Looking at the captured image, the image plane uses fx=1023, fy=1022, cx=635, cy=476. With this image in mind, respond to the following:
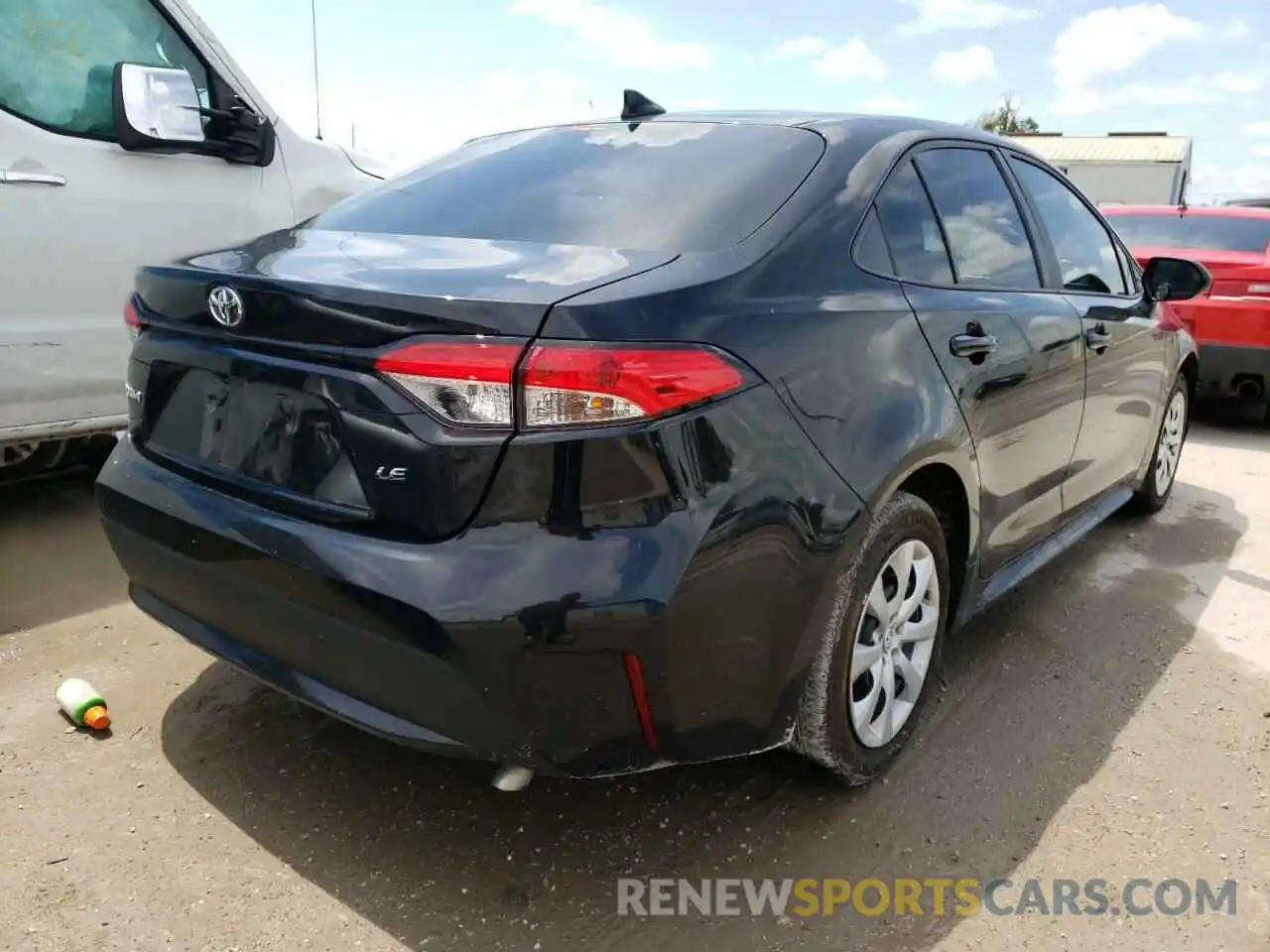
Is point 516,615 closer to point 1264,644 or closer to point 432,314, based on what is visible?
point 432,314

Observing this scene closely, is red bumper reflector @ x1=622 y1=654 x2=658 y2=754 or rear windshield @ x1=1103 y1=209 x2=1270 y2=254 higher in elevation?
rear windshield @ x1=1103 y1=209 x2=1270 y2=254

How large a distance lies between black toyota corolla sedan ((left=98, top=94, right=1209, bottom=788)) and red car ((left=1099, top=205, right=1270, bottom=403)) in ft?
15.0

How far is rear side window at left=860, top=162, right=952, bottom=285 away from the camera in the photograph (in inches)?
96.8

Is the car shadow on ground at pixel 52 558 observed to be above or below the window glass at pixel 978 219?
below

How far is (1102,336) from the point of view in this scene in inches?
136

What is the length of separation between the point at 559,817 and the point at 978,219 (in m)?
2.00

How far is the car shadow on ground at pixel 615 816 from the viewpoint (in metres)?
2.07

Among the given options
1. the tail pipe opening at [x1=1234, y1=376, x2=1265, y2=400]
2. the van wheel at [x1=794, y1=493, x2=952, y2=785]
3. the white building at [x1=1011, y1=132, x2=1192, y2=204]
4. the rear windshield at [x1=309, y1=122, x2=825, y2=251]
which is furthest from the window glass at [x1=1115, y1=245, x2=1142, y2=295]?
the white building at [x1=1011, y1=132, x2=1192, y2=204]

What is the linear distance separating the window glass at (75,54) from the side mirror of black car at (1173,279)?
12.5ft

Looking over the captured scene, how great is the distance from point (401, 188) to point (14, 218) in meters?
1.55

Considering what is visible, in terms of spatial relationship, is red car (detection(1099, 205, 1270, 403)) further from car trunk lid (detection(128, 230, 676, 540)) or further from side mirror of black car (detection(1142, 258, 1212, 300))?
car trunk lid (detection(128, 230, 676, 540))

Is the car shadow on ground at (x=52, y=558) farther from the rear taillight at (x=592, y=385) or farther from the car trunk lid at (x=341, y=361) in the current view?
the rear taillight at (x=592, y=385)

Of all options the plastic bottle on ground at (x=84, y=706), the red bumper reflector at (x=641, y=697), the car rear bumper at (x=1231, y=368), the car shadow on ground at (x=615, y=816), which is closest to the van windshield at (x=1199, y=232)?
the car rear bumper at (x=1231, y=368)

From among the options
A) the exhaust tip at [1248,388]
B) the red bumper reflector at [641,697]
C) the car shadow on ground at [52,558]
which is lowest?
the car shadow on ground at [52,558]
